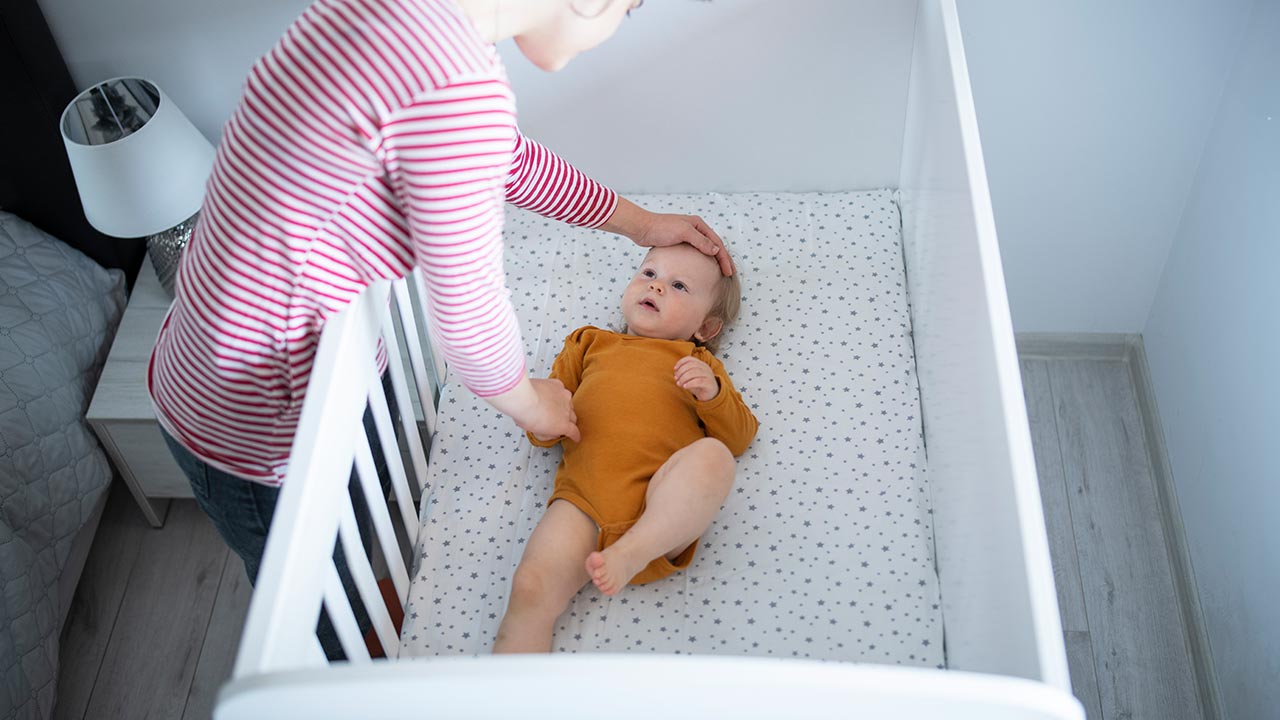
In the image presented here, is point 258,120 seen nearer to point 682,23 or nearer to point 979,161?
point 979,161

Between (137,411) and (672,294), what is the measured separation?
0.87 meters

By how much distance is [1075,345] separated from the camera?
2051 mm

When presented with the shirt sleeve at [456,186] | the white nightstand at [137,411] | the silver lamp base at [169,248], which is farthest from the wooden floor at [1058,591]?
the shirt sleeve at [456,186]

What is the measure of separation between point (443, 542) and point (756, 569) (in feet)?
1.29

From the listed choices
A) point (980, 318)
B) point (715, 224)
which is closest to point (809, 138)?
point (715, 224)

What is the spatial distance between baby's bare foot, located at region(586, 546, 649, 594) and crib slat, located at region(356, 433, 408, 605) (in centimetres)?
24

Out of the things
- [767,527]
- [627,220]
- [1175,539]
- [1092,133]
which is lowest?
[1175,539]

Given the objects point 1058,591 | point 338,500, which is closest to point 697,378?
point 338,500

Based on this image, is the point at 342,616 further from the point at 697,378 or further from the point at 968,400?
the point at 968,400

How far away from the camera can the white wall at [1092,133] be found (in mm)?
1588

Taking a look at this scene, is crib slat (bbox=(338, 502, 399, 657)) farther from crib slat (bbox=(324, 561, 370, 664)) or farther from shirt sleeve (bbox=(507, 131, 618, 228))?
shirt sleeve (bbox=(507, 131, 618, 228))

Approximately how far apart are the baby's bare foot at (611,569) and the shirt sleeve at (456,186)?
1.20ft

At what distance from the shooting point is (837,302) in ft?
5.29

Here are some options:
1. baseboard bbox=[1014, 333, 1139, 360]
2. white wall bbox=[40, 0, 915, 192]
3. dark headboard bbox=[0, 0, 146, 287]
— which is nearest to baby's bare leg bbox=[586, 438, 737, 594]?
white wall bbox=[40, 0, 915, 192]
